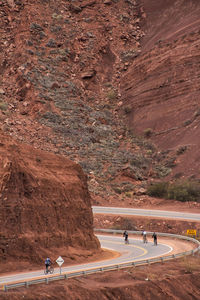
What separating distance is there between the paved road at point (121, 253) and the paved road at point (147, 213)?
708 centimetres

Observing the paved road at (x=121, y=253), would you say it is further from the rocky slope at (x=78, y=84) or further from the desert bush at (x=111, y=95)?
the desert bush at (x=111, y=95)

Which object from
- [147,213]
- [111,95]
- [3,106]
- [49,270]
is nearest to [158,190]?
[147,213]

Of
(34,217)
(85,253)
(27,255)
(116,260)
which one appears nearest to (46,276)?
(27,255)

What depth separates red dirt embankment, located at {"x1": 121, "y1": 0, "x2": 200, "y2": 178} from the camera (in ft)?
198

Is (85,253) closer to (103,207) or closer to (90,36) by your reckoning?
(103,207)

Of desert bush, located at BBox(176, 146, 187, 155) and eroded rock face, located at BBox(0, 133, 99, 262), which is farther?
desert bush, located at BBox(176, 146, 187, 155)

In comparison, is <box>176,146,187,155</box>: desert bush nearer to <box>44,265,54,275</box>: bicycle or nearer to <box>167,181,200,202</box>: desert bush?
<box>167,181,200,202</box>: desert bush

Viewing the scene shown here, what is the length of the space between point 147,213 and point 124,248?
14.8 meters

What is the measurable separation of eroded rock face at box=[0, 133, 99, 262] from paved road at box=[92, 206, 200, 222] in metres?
18.3

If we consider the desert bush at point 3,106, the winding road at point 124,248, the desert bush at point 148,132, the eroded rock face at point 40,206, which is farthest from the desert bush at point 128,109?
the eroded rock face at point 40,206

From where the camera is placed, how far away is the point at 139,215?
44875mm

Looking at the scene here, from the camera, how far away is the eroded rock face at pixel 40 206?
20.7 metres

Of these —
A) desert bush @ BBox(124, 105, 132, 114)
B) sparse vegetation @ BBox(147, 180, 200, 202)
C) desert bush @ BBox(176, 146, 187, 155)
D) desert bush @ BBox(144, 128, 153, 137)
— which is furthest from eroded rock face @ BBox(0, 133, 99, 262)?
desert bush @ BBox(124, 105, 132, 114)

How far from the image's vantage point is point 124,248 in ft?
104
